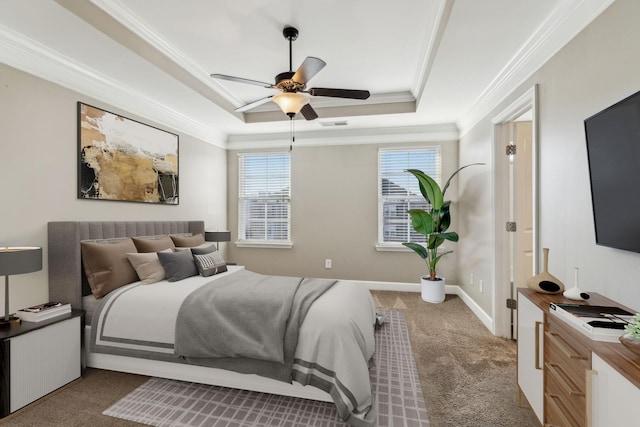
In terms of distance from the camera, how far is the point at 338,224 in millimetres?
4965

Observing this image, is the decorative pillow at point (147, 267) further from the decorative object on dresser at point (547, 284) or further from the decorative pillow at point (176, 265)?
the decorative object on dresser at point (547, 284)

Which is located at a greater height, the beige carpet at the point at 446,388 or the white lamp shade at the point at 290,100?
the white lamp shade at the point at 290,100

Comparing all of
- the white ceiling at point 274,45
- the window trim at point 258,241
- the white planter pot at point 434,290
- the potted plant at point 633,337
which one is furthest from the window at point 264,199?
the potted plant at point 633,337

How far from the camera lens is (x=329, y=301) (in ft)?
7.39

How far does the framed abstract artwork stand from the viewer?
2861 millimetres

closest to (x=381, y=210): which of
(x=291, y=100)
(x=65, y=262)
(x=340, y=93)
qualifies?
(x=340, y=93)

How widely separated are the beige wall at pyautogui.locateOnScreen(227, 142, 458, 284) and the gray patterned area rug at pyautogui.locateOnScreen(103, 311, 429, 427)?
2.49 m

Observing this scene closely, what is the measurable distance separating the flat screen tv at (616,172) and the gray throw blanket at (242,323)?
5.88ft

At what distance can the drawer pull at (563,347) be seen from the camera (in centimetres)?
126

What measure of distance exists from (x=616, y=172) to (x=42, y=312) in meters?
3.68

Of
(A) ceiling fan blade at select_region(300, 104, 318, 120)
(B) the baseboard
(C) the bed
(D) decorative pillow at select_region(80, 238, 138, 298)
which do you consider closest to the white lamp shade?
(A) ceiling fan blade at select_region(300, 104, 318, 120)

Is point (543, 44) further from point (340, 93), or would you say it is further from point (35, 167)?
point (35, 167)

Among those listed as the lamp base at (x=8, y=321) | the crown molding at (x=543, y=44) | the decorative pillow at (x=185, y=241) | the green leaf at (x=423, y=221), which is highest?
the crown molding at (x=543, y=44)

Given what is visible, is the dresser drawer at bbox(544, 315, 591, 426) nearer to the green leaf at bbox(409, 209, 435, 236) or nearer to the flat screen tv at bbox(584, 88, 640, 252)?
the flat screen tv at bbox(584, 88, 640, 252)
